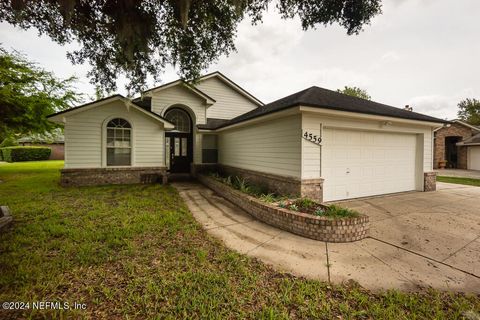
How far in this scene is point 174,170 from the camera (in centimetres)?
1208

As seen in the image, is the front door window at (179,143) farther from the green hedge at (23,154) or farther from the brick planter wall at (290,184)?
the green hedge at (23,154)

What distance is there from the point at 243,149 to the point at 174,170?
17.5 feet

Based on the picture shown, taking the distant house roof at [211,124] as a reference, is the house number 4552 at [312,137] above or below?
below

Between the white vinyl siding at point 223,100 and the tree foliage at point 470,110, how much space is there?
4441cm

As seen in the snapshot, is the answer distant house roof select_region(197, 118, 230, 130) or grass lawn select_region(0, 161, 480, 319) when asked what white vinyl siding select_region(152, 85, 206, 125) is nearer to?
distant house roof select_region(197, 118, 230, 130)

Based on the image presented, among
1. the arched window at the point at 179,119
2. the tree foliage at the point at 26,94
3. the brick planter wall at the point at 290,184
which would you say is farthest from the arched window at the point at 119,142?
the brick planter wall at the point at 290,184

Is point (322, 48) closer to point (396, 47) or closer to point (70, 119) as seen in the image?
point (396, 47)

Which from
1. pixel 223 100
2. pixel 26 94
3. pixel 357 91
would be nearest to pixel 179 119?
pixel 223 100

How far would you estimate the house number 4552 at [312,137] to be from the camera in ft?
18.4

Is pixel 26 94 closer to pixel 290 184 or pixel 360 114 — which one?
pixel 290 184

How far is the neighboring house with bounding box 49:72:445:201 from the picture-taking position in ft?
19.2

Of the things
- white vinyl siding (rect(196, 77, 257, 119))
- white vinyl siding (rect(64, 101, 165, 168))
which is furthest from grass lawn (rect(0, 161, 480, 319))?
white vinyl siding (rect(196, 77, 257, 119))

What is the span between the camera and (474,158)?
17.6 meters

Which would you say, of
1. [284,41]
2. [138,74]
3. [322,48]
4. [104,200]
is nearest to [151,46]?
[138,74]
